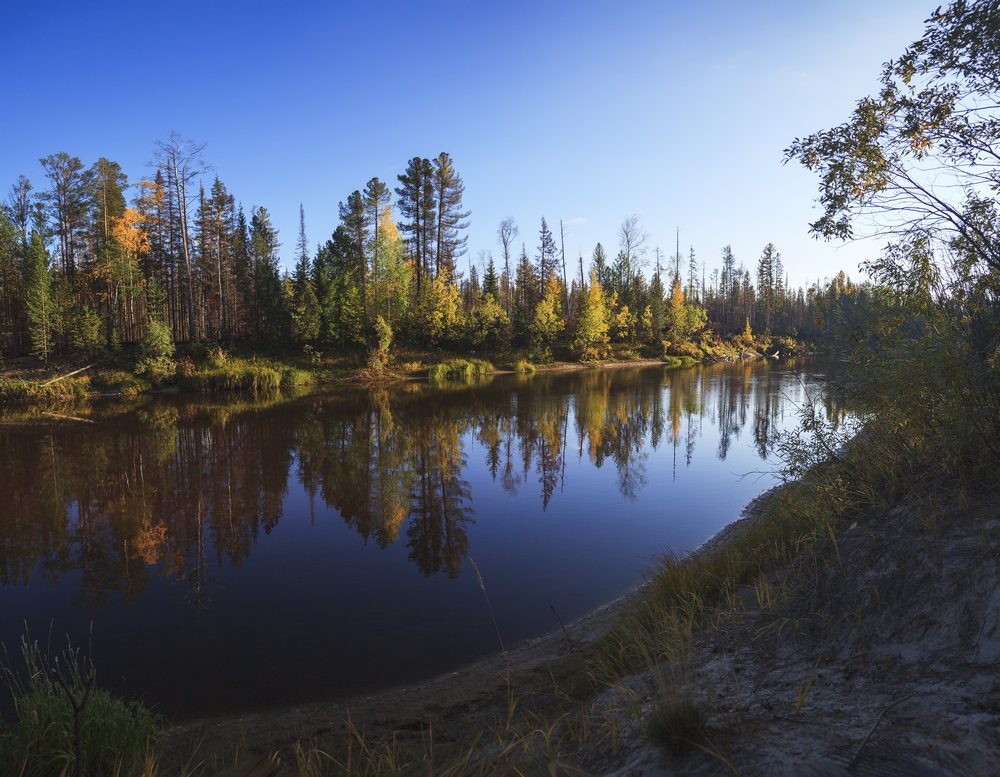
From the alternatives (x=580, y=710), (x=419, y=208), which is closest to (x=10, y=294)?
(x=419, y=208)

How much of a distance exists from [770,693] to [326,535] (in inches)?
288

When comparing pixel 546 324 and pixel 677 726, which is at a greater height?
pixel 546 324

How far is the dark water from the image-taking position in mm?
5777

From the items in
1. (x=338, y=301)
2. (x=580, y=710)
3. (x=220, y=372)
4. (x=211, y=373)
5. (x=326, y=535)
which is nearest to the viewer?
(x=580, y=710)

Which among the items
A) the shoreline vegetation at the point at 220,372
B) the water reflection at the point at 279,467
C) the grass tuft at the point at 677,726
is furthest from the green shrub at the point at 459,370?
the grass tuft at the point at 677,726

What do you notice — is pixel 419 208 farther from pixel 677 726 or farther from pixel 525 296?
pixel 677 726

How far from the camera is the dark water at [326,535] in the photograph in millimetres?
5777

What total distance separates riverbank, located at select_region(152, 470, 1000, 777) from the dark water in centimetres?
78

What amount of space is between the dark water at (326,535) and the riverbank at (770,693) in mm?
781

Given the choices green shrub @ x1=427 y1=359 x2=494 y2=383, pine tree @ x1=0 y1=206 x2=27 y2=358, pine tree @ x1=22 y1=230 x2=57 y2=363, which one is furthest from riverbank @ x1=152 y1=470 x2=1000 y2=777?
pine tree @ x1=0 y1=206 x2=27 y2=358

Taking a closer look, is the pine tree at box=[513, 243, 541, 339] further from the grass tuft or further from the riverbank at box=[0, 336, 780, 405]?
the grass tuft

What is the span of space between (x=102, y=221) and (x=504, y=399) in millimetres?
29010

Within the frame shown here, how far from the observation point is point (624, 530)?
9.25 meters

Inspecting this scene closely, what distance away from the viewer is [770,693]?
3.33m
